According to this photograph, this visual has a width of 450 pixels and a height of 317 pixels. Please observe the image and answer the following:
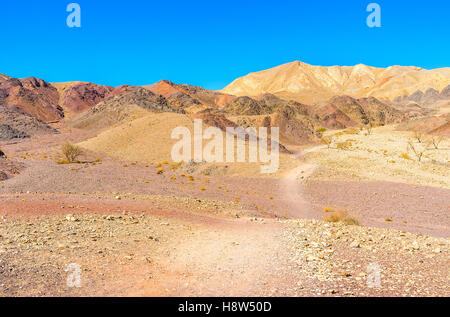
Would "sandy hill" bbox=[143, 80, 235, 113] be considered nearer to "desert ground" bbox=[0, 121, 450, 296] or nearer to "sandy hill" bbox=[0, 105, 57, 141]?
"sandy hill" bbox=[0, 105, 57, 141]

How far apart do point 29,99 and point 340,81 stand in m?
146

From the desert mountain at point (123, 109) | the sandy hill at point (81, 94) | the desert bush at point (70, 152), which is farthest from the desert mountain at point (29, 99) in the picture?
the desert bush at point (70, 152)

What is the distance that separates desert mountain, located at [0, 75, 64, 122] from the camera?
284 ft

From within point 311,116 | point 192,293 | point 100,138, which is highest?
point 311,116

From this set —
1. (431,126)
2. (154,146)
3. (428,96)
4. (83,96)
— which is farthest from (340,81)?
(154,146)

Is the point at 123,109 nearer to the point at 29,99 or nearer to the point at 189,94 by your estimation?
the point at 29,99

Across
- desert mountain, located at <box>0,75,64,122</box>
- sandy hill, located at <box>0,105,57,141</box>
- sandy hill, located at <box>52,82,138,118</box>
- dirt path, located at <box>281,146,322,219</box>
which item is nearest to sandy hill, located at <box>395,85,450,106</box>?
sandy hill, located at <box>52,82,138,118</box>

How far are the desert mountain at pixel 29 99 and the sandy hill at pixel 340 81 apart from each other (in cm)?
8851

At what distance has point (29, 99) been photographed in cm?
9088

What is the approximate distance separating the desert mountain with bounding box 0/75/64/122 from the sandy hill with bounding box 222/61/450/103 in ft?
290

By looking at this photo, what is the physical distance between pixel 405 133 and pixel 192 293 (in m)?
62.7
